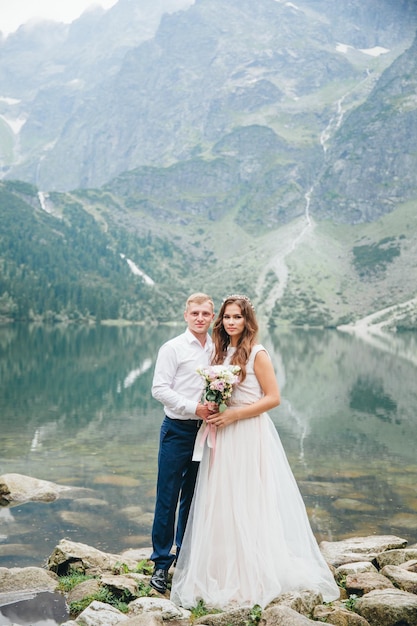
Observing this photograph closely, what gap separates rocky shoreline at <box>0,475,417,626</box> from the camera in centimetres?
764

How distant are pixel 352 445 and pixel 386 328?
172 m

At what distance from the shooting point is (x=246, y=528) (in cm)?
868

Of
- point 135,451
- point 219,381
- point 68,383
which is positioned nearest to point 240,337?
point 219,381

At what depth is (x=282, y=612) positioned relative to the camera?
731 cm

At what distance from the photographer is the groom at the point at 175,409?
907 centimetres

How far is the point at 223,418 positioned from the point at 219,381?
2.17 feet

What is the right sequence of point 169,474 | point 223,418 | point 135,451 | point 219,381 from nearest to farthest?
point 219,381 → point 223,418 → point 169,474 → point 135,451

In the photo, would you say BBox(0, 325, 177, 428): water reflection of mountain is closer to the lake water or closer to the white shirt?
the lake water

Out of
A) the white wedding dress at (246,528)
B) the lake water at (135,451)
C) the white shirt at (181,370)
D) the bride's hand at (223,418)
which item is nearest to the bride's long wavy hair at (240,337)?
the white wedding dress at (246,528)

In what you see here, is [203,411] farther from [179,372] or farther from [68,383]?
[68,383]

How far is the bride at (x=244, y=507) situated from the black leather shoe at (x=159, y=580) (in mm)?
388

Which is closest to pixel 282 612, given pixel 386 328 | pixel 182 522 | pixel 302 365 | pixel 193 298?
pixel 182 522

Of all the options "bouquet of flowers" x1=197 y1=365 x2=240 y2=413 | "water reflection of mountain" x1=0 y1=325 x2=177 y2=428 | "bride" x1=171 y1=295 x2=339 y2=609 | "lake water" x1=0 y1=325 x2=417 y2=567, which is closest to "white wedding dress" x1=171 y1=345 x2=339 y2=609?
"bride" x1=171 y1=295 x2=339 y2=609

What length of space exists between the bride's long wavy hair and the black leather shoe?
123 inches
